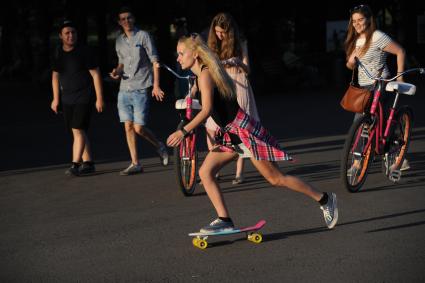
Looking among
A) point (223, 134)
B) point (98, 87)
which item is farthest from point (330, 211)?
point (98, 87)

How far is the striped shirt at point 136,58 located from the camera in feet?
33.9

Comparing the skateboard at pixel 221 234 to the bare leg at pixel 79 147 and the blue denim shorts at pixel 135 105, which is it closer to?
the blue denim shorts at pixel 135 105

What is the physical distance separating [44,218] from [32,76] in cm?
2675

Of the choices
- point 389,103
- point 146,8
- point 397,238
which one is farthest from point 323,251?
point 146,8

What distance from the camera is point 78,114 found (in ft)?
34.9

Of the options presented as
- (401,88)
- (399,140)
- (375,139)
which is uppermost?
(401,88)

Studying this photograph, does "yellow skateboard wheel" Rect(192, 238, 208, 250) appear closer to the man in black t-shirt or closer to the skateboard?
the skateboard

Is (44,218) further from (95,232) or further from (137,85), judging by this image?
(137,85)

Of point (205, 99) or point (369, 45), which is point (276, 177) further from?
point (369, 45)

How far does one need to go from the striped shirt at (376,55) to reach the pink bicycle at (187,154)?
1721 mm

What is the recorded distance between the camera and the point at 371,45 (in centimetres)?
915

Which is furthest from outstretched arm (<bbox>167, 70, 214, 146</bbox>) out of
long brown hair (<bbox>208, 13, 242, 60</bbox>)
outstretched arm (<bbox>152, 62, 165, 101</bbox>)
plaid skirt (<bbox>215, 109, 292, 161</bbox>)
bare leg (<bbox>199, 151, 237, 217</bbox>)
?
outstretched arm (<bbox>152, 62, 165, 101</bbox>)

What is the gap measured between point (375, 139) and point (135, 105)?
9.39 ft

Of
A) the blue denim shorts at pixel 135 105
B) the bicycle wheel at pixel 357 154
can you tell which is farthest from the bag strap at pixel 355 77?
the blue denim shorts at pixel 135 105
